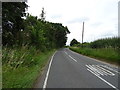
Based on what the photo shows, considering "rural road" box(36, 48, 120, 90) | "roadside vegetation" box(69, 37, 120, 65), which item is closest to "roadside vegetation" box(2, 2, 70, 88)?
"rural road" box(36, 48, 120, 90)

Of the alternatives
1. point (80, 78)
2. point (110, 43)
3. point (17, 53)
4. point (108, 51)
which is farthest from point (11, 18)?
point (110, 43)

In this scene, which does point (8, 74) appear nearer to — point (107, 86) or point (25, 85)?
point (25, 85)

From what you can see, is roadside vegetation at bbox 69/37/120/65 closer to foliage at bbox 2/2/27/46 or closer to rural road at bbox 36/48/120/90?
rural road at bbox 36/48/120/90

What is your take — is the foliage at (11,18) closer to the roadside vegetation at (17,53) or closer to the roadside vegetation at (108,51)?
the roadside vegetation at (17,53)

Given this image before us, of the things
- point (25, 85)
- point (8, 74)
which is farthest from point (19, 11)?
point (25, 85)

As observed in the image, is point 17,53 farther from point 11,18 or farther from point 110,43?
point 110,43

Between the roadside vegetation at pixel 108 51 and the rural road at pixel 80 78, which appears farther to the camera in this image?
the roadside vegetation at pixel 108 51

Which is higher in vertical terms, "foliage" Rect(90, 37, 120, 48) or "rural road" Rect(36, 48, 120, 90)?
"foliage" Rect(90, 37, 120, 48)

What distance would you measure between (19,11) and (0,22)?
4952mm

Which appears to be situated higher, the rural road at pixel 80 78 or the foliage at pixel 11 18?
the foliage at pixel 11 18

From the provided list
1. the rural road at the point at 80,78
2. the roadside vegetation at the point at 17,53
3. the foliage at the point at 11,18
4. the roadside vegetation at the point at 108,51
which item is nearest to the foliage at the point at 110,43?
the roadside vegetation at the point at 108,51

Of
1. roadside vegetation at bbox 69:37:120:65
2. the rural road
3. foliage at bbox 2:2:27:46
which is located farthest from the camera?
roadside vegetation at bbox 69:37:120:65

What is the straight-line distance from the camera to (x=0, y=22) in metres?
17.0

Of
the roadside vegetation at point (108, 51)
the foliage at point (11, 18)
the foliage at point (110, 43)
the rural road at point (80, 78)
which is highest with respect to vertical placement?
the foliage at point (11, 18)
